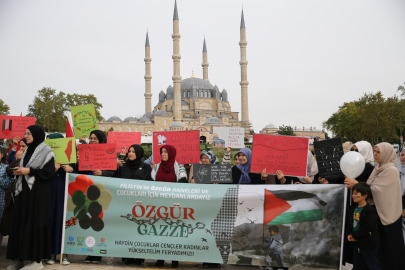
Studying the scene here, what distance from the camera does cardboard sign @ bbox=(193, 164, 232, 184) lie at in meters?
5.17

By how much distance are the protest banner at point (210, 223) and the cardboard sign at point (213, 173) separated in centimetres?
45

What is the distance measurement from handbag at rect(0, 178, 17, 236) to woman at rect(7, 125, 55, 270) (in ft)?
1.12

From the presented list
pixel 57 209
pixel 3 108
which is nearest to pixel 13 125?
pixel 57 209

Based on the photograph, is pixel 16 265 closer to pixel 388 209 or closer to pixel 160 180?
pixel 160 180

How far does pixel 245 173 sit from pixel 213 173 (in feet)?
1.60

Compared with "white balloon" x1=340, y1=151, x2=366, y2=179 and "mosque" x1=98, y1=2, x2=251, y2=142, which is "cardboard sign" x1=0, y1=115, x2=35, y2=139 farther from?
"mosque" x1=98, y1=2, x2=251, y2=142

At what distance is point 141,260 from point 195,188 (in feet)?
4.08

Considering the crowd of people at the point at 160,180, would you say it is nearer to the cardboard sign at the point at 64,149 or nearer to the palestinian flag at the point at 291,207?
the cardboard sign at the point at 64,149

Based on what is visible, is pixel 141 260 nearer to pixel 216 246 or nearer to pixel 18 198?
pixel 216 246

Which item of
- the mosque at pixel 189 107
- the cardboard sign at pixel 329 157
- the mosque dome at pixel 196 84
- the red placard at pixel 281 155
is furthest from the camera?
the mosque dome at pixel 196 84

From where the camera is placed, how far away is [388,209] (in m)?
4.18

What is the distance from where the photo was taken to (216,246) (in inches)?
181

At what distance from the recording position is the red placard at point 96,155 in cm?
508

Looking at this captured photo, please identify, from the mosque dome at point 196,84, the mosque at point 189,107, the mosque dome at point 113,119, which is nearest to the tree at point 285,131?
the mosque at point 189,107
